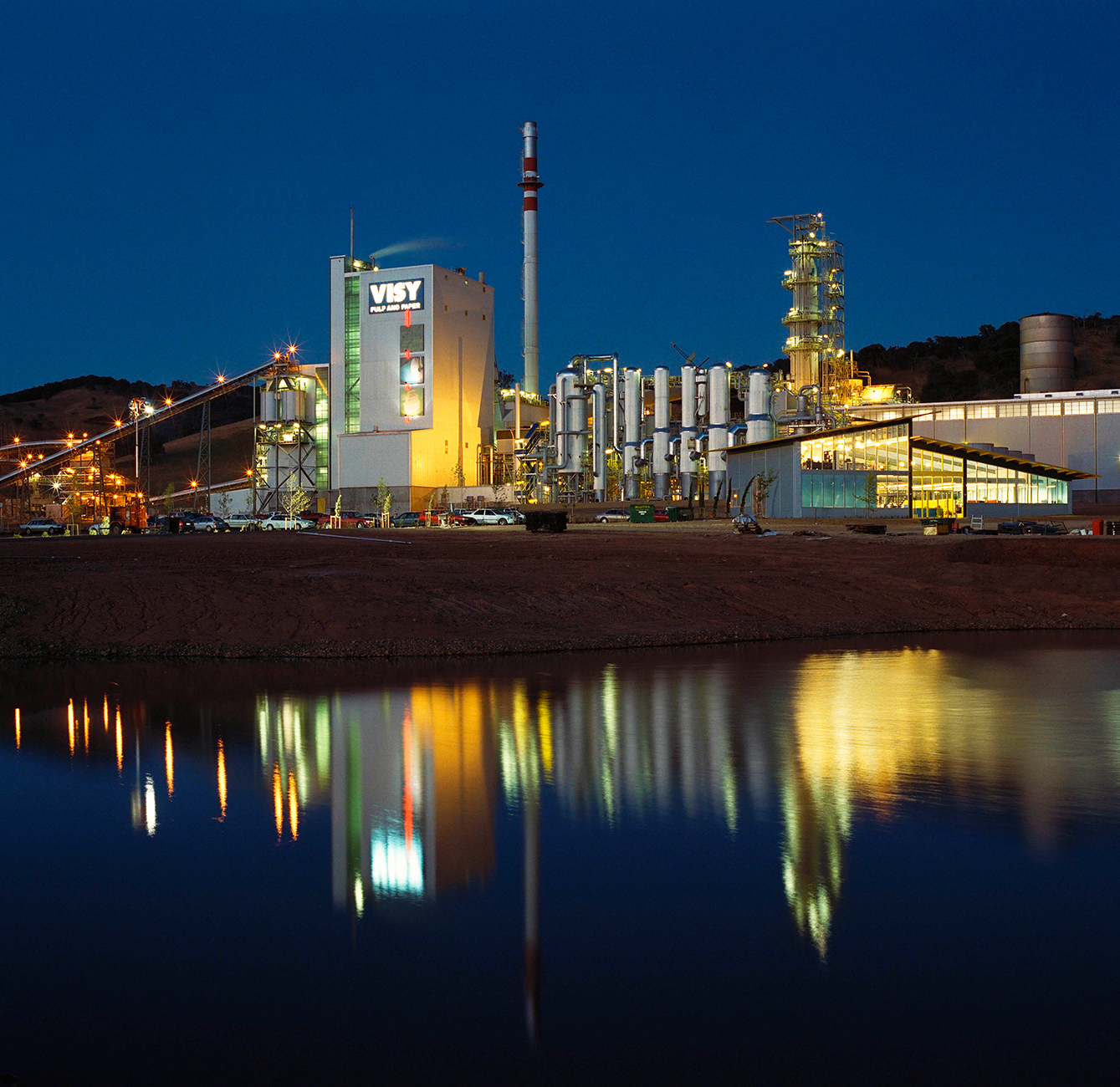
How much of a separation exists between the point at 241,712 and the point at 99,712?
2438 mm

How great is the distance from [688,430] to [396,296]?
112ft

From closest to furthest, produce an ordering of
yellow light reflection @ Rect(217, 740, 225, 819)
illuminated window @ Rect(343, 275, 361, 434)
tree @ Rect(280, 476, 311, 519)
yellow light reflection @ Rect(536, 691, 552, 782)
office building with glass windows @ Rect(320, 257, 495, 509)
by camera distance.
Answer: yellow light reflection @ Rect(217, 740, 225, 819) < yellow light reflection @ Rect(536, 691, 552, 782) < tree @ Rect(280, 476, 311, 519) < office building with glass windows @ Rect(320, 257, 495, 509) < illuminated window @ Rect(343, 275, 361, 434)

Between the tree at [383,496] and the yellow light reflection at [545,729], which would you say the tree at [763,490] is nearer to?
the tree at [383,496]

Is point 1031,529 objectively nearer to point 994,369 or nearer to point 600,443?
point 600,443

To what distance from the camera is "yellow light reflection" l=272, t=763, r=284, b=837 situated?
1260 cm

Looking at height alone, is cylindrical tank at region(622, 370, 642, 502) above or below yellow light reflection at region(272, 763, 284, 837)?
above

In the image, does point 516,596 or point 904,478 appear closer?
point 516,596

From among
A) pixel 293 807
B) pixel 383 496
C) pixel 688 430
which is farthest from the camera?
pixel 383 496

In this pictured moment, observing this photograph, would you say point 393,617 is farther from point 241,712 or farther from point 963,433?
point 963,433

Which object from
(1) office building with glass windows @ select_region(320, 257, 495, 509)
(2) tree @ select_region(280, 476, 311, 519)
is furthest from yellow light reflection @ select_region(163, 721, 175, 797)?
(1) office building with glass windows @ select_region(320, 257, 495, 509)

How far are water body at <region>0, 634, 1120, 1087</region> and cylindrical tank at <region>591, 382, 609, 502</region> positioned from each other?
85066mm

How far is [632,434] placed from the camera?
336ft

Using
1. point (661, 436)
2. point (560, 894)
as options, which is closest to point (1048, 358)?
point (661, 436)

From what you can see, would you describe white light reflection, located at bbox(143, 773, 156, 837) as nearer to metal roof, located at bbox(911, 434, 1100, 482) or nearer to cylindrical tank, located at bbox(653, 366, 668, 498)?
metal roof, located at bbox(911, 434, 1100, 482)
